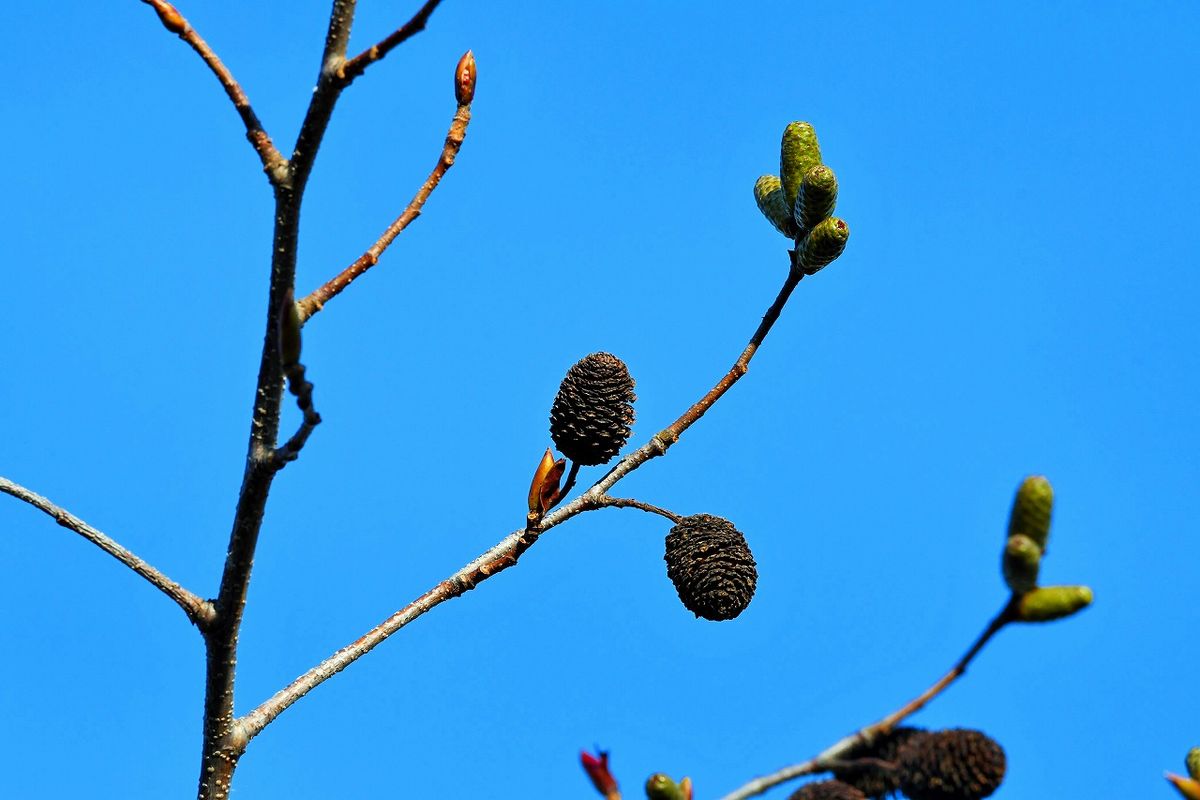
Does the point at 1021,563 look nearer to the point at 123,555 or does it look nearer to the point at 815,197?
the point at 815,197

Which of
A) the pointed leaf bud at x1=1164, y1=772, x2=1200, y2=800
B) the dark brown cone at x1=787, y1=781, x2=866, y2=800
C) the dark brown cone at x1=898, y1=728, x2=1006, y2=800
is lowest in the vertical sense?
the pointed leaf bud at x1=1164, y1=772, x2=1200, y2=800

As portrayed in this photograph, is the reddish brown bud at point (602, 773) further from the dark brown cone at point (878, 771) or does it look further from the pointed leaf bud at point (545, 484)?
the pointed leaf bud at point (545, 484)

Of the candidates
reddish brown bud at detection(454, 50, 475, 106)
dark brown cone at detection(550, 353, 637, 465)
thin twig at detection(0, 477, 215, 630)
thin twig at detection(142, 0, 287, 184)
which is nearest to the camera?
Result: thin twig at detection(142, 0, 287, 184)

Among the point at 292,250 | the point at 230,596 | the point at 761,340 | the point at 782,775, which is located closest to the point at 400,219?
the point at 292,250

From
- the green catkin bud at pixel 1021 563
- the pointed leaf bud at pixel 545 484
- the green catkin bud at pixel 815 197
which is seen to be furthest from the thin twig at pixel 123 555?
the green catkin bud at pixel 815 197

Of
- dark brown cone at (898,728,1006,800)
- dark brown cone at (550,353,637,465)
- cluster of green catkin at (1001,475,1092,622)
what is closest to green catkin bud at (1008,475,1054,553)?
cluster of green catkin at (1001,475,1092,622)

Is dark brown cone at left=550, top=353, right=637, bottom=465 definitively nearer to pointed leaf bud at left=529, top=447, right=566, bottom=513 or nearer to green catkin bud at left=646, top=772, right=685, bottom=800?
pointed leaf bud at left=529, top=447, right=566, bottom=513

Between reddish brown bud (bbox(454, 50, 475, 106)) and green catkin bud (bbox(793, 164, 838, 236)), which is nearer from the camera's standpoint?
reddish brown bud (bbox(454, 50, 475, 106))
